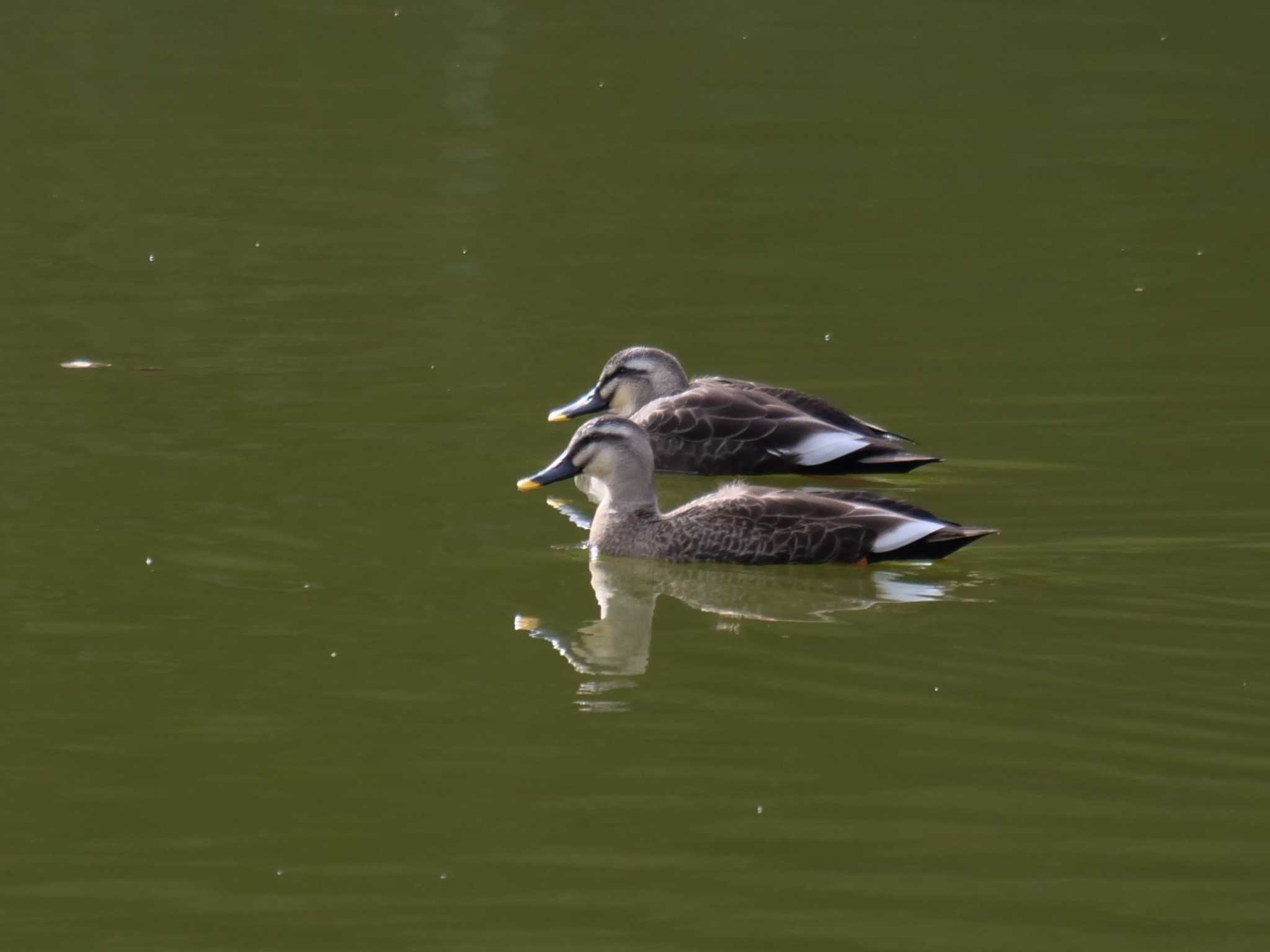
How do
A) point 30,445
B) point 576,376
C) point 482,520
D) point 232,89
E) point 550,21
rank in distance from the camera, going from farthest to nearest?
1. point 550,21
2. point 232,89
3. point 576,376
4. point 30,445
5. point 482,520

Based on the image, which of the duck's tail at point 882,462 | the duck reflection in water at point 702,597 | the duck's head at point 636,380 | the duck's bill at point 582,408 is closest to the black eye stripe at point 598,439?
the duck reflection in water at point 702,597

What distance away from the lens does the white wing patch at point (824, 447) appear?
11.1 m

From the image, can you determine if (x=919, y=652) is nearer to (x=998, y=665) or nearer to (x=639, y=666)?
(x=998, y=665)

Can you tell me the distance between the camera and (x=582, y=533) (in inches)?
412

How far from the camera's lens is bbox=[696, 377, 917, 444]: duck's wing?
446 inches

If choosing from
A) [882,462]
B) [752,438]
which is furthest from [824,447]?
[752,438]

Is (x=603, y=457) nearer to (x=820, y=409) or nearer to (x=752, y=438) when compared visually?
(x=752, y=438)

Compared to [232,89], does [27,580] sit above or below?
below

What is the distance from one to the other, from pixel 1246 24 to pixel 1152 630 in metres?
18.6

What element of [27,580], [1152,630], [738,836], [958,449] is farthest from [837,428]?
[738,836]

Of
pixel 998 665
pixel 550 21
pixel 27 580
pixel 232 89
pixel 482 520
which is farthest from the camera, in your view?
pixel 550 21

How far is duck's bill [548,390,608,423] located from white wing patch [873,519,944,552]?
280 cm

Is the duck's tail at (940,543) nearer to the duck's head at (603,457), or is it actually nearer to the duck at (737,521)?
the duck at (737,521)

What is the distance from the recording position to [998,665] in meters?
7.96
